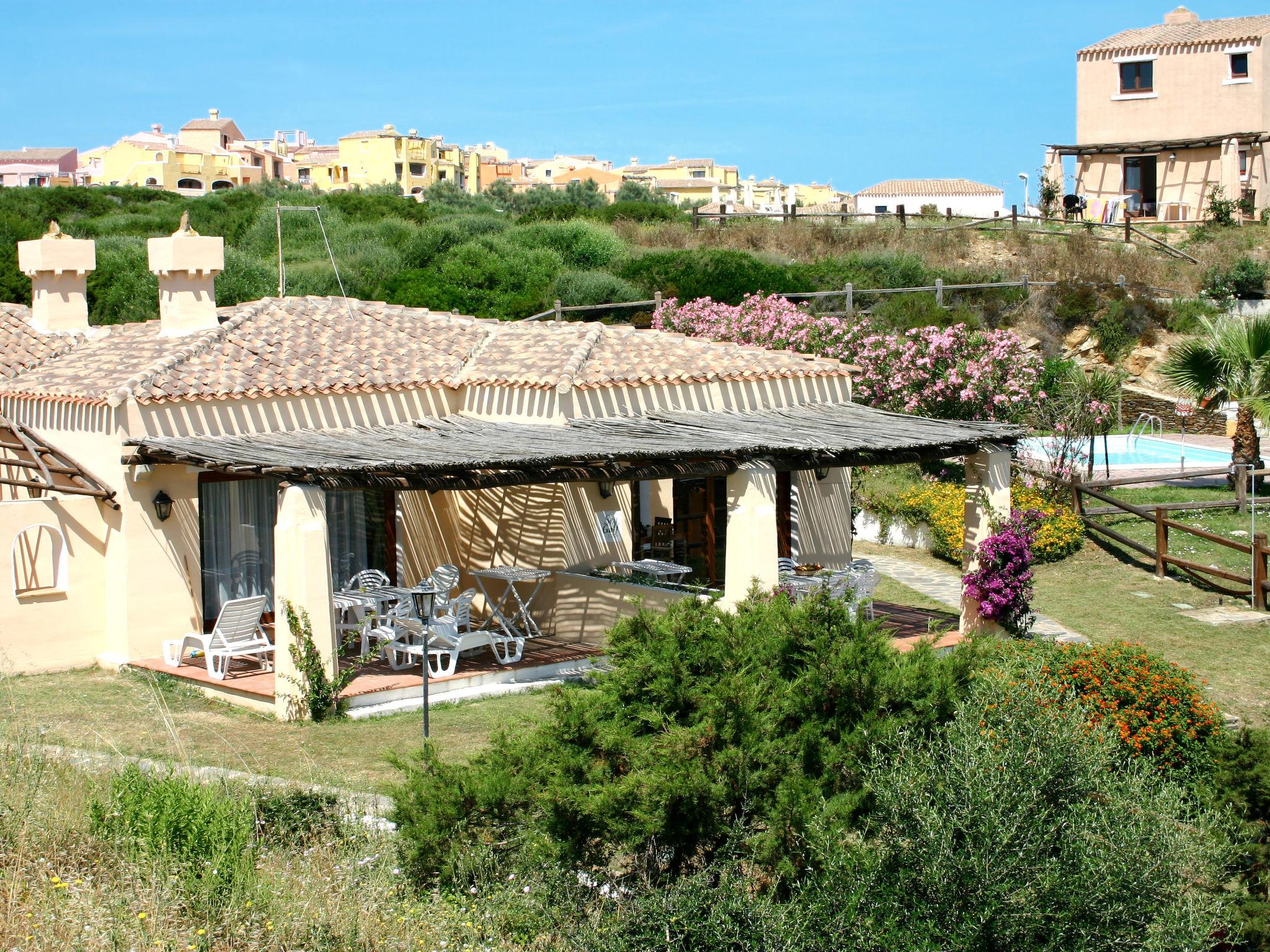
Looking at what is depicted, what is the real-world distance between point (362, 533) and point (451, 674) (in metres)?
3.14

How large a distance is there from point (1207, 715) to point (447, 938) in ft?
22.0

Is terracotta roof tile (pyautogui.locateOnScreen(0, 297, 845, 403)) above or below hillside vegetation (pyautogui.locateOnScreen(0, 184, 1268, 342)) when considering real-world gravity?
below

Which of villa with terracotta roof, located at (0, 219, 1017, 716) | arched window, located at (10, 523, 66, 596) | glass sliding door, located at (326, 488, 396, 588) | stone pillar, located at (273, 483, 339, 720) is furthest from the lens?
glass sliding door, located at (326, 488, 396, 588)

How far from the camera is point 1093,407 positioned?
23.2 meters

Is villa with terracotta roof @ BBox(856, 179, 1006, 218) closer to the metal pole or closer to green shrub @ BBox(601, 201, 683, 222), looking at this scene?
green shrub @ BBox(601, 201, 683, 222)

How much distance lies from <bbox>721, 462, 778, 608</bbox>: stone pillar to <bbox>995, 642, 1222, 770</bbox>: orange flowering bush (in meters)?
3.47

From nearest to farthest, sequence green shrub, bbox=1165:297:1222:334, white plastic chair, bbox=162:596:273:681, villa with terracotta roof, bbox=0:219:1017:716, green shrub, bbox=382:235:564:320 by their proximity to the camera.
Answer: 1. white plastic chair, bbox=162:596:273:681
2. villa with terracotta roof, bbox=0:219:1017:716
3. green shrub, bbox=1165:297:1222:334
4. green shrub, bbox=382:235:564:320

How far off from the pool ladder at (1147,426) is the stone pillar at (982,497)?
52.9 feet

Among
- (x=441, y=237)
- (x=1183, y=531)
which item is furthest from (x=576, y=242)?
(x=1183, y=531)

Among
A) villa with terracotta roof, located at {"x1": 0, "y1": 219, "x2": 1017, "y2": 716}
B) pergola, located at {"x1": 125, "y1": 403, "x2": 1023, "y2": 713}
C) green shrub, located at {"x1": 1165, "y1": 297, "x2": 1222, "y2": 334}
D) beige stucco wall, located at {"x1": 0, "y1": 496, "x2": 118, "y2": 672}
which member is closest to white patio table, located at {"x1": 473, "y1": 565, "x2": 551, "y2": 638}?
villa with terracotta roof, located at {"x1": 0, "y1": 219, "x2": 1017, "y2": 716}

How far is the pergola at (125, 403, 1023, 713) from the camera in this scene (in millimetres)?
13023

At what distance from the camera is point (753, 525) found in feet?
48.0

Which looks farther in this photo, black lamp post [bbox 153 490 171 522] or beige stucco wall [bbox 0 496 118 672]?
black lamp post [bbox 153 490 171 522]

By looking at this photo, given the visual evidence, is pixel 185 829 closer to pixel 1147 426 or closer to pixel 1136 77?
pixel 1147 426
